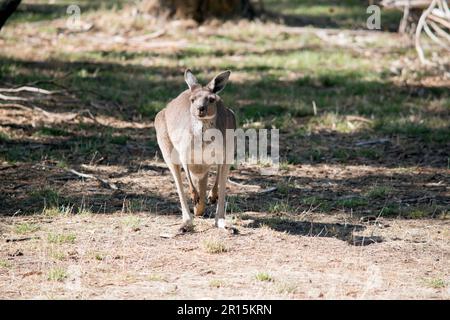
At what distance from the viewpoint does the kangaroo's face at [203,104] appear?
21.0 feet

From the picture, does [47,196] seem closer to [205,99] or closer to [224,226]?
[224,226]

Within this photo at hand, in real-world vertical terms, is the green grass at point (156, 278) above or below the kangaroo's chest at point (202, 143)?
below

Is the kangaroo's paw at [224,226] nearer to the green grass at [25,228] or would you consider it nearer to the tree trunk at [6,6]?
the green grass at [25,228]

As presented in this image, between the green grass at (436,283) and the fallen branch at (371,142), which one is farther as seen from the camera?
the fallen branch at (371,142)

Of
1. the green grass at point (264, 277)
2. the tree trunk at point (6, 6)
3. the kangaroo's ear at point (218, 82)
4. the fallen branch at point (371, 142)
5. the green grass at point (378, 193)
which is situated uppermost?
the tree trunk at point (6, 6)

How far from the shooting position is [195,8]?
655 inches

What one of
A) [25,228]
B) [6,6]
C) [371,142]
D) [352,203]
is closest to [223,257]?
[25,228]

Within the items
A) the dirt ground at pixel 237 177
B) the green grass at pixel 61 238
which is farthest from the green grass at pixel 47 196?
the green grass at pixel 61 238

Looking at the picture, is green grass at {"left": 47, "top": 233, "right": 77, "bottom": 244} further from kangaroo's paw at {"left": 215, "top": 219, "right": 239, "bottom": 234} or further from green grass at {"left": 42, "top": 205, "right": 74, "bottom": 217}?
kangaroo's paw at {"left": 215, "top": 219, "right": 239, "bottom": 234}

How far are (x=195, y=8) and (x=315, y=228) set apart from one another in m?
Answer: 10.4

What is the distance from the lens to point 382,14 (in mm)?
18625

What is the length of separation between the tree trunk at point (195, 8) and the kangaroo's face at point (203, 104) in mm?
10298
